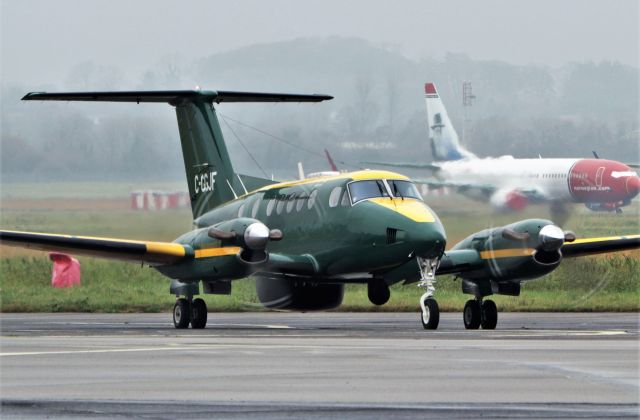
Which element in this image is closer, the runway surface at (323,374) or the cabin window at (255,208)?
the runway surface at (323,374)

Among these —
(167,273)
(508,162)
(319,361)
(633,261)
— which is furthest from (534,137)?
(319,361)

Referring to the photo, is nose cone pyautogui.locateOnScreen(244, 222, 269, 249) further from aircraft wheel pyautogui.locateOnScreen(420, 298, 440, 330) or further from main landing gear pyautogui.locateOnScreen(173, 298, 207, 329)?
aircraft wheel pyautogui.locateOnScreen(420, 298, 440, 330)

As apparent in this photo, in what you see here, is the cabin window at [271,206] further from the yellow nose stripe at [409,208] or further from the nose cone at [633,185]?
the nose cone at [633,185]

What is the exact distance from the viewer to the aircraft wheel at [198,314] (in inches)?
1032

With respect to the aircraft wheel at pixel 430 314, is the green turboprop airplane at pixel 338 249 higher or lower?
higher

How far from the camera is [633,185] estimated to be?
159 feet

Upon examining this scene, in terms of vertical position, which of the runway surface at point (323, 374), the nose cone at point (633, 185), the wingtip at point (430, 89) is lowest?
the runway surface at point (323, 374)

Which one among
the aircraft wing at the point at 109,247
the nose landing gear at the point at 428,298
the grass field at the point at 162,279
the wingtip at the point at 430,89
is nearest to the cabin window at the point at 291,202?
the aircraft wing at the point at 109,247

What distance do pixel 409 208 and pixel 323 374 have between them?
423 inches

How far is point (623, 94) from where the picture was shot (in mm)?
60281

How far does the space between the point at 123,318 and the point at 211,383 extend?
58.5 feet

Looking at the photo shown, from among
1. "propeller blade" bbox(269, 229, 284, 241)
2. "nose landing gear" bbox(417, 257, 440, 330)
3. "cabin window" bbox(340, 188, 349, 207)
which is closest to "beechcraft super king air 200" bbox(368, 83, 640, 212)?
"cabin window" bbox(340, 188, 349, 207)

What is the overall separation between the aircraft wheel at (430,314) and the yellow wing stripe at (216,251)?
377 cm

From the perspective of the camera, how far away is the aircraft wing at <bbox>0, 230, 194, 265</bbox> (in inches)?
997
